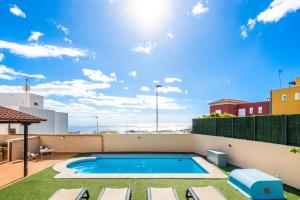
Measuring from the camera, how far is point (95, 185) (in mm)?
8758

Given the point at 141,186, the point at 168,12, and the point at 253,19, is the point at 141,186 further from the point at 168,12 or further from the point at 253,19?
the point at 253,19

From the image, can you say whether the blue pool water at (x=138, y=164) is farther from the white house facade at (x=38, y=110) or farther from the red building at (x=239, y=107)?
the red building at (x=239, y=107)

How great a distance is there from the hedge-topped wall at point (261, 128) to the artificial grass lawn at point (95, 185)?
6.54 ft

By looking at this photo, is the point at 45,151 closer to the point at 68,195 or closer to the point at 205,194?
the point at 68,195

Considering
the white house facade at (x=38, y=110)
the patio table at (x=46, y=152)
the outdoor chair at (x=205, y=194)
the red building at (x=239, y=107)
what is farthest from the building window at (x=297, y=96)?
A: the white house facade at (x=38, y=110)

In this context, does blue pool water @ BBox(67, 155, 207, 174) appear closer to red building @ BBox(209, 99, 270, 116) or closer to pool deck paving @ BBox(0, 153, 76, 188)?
pool deck paving @ BBox(0, 153, 76, 188)

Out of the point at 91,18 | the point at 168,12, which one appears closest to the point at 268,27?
the point at 168,12

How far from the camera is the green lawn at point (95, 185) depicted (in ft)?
24.8

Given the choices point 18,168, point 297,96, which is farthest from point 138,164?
point 297,96

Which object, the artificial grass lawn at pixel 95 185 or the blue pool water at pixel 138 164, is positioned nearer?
the artificial grass lawn at pixel 95 185

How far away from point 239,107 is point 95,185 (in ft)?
115

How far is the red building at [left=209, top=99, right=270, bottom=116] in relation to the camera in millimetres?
36688

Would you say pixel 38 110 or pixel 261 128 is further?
pixel 38 110

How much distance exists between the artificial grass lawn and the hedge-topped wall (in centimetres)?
199
